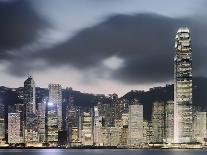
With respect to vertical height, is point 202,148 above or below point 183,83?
below

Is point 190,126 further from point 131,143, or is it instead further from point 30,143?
point 30,143

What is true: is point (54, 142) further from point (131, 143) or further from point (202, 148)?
point (202, 148)

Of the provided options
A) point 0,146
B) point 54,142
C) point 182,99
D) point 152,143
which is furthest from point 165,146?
point 0,146

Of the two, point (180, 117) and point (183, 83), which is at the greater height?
point (183, 83)

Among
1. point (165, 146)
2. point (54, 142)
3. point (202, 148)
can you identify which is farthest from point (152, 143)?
point (54, 142)

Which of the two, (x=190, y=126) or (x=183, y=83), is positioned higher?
(x=183, y=83)

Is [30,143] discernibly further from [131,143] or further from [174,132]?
[174,132]

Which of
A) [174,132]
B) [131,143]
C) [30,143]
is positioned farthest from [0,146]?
[174,132]
